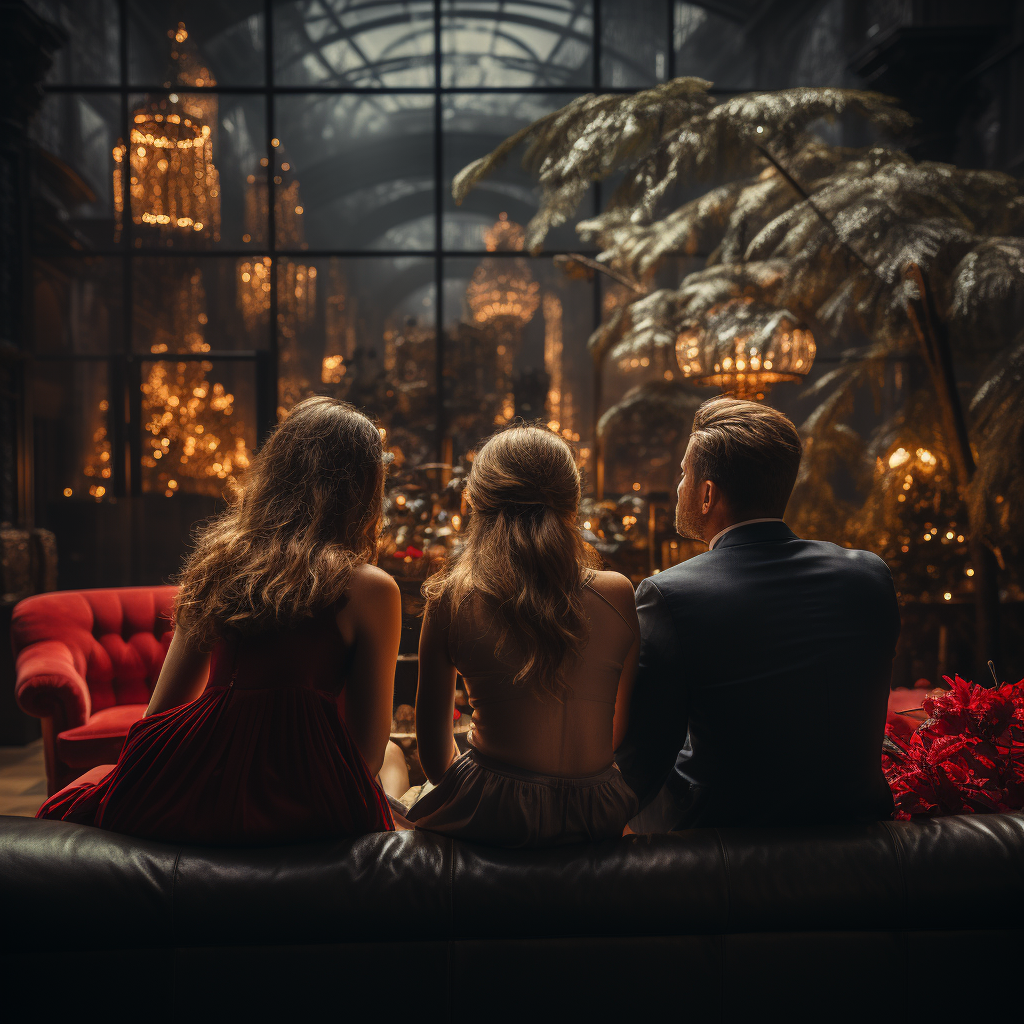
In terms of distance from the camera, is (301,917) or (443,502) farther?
(443,502)

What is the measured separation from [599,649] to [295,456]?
0.74m

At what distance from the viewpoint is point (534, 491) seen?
161 cm

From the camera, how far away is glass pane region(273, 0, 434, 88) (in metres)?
7.29

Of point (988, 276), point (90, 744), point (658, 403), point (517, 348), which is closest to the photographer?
point (90, 744)

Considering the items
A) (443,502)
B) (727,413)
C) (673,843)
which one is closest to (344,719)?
(673,843)

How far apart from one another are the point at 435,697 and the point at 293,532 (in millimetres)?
450

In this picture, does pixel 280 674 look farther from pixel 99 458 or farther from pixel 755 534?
pixel 99 458

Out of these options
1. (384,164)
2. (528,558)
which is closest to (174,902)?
(528,558)

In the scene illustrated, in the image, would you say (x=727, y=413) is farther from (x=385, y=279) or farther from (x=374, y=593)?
(x=385, y=279)

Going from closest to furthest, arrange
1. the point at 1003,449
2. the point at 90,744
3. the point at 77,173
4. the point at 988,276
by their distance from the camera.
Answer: the point at 90,744
the point at 988,276
the point at 1003,449
the point at 77,173

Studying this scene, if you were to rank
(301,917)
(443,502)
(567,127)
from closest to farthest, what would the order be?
1. (301,917)
2. (567,127)
3. (443,502)

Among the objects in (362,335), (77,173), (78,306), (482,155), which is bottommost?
(362,335)

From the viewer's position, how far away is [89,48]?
7.07 m

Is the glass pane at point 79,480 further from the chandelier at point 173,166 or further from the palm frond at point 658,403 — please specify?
the palm frond at point 658,403
